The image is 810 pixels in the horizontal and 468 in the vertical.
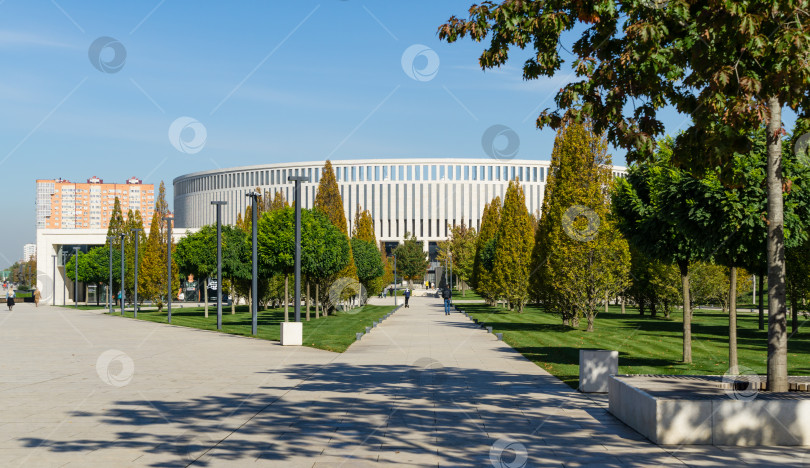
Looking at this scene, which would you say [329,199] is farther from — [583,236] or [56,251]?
[56,251]

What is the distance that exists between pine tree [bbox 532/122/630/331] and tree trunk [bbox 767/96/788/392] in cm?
1901

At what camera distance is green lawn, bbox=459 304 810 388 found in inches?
673

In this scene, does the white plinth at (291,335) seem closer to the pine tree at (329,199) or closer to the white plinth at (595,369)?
the white plinth at (595,369)

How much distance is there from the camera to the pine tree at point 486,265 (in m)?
50.4

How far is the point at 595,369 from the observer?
13.1 meters

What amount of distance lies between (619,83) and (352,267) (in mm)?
38876

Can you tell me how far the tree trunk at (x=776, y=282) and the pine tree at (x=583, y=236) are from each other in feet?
62.4

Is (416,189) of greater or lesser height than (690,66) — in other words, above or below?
above

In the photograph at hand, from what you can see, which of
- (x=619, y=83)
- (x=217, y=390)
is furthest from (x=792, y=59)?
(x=217, y=390)

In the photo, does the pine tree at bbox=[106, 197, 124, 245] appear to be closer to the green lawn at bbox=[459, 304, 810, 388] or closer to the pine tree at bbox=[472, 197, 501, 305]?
the pine tree at bbox=[472, 197, 501, 305]

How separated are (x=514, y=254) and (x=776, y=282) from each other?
3556 centimetres

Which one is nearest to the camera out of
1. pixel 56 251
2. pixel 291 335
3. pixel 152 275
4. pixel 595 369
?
pixel 595 369

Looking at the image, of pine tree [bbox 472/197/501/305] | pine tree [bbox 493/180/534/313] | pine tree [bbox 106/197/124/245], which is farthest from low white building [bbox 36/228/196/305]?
pine tree [bbox 493/180/534/313]

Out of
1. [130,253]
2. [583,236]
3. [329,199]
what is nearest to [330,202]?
[329,199]
